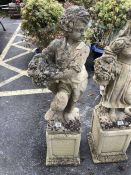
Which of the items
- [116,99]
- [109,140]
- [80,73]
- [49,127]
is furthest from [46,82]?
[109,140]

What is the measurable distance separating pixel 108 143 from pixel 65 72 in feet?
5.33

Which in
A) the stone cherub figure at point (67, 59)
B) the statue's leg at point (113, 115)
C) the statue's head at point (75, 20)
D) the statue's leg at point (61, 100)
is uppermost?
the statue's head at point (75, 20)

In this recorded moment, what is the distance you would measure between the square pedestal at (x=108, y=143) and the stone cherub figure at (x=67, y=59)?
95 cm

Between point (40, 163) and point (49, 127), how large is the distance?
0.87 meters

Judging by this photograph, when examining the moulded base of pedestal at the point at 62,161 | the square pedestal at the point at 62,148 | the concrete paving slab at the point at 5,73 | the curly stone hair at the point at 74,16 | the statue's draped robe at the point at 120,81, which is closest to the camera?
the curly stone hair at the point at 74,16

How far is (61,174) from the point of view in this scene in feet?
14.9

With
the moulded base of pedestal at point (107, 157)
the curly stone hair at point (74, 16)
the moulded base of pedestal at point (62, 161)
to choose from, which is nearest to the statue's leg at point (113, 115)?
the moulded base of pedestal at point (107, 157)

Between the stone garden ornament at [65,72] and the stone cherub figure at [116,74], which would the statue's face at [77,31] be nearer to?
the stone garden ornament at [65,72]

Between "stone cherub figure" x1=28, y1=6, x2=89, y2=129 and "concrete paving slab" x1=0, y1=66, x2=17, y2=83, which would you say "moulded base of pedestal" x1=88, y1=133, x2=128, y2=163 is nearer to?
"stone cherub figure" x1=28, y1=6, x2=89, y2=129

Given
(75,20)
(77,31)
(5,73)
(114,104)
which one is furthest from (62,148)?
(5,73)

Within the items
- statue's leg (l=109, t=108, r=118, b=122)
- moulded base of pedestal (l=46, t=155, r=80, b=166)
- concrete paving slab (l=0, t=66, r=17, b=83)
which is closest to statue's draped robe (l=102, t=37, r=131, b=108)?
statue's leg (l=109, t=108, r=118, b=122)

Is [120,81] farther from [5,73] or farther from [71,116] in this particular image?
[5,73]

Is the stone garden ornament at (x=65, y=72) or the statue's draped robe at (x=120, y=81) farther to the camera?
the statue's draped robe at (x=120, y=81)

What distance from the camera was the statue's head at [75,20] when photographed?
321 cm
